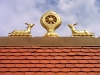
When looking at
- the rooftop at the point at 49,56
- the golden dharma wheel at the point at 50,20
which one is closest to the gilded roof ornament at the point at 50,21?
the golden dharma wheel at the point at 50,20

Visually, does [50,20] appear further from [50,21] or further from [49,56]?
[49,56]

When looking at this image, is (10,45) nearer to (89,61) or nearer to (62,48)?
(62,48)

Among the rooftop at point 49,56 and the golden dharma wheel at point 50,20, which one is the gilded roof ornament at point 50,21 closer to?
the golden dharma wheel at point 50,20

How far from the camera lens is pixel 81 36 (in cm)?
811

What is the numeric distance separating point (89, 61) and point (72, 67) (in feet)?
1.85

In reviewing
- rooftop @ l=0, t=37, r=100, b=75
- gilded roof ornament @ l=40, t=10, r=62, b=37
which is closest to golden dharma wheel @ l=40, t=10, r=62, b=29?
gilded roof ornament @ l=40, t=10, r=62, b=37

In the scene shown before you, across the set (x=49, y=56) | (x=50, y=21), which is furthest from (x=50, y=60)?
(x=50, y=21)

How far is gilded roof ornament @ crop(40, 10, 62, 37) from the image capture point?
859cm

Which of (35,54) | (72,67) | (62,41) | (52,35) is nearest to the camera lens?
(72,67)

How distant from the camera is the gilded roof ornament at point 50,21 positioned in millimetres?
8586

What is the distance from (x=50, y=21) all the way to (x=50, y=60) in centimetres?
205

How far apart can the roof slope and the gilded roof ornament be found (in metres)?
1.27

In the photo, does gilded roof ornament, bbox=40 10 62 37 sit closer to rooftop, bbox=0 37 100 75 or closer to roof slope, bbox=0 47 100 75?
rooftop, bbox=0 37 100 75

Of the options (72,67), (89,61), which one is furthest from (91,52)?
(72,67)
